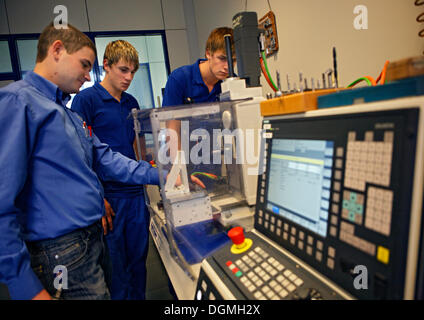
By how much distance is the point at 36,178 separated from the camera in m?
0.89

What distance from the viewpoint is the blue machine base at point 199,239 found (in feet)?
2.82

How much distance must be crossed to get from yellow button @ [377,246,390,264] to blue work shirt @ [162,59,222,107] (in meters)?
1.39

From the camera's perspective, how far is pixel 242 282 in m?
Answer: 0.59

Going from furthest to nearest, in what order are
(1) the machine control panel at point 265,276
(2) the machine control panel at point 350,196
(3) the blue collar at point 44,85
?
1. (3) the blue collar at point 44,85
2. (1) the machine control panel at point 265,276
3. (2) the machine control panel at point 350,196

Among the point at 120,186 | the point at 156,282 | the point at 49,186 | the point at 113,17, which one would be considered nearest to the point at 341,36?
the point at 120,186

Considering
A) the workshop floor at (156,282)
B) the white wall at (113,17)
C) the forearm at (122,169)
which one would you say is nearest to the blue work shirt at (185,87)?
the forearm at (122,169)

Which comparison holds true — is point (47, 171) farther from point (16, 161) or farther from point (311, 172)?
point (311, 172)

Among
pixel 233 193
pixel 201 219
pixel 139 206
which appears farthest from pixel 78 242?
pixel 139 206

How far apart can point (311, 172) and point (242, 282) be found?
0.94 ft

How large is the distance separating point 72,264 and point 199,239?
0.45 meters

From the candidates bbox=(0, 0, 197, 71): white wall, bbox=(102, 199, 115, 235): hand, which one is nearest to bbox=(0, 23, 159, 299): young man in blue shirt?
bbox=(102, 199, 115, 235): hand

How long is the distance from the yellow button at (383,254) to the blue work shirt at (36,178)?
89 cm

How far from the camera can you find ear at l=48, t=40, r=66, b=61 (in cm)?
A: 99

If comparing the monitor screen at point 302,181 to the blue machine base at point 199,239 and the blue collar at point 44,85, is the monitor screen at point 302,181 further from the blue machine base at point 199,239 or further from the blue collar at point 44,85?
the blue collar at point 44,85
